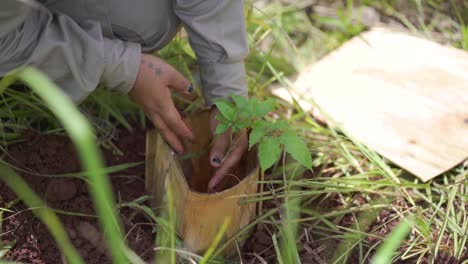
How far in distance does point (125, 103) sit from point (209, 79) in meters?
0.33

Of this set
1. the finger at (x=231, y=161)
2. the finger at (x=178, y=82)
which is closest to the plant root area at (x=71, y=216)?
the finger at (x=231, y=161)

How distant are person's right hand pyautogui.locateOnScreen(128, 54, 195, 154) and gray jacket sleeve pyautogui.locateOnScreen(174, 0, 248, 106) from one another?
0.09m

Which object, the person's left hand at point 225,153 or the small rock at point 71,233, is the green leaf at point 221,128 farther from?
the small rock at point 71,233

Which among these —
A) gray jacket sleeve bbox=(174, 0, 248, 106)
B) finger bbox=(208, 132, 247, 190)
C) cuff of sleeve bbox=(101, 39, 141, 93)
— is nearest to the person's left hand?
finger bbox=(208, 132, 247, 190)

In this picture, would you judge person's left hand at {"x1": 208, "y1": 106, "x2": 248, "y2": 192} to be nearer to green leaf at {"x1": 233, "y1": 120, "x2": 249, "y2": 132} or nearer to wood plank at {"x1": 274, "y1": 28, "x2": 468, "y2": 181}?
green leaf at {"x1": 233, "y1": 120, "x2": 249, "y2": 132}

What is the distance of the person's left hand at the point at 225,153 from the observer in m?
1.47

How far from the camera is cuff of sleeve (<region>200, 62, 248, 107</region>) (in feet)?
5.00

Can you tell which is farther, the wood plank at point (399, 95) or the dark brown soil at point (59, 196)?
the wood plank at point (399, 95)

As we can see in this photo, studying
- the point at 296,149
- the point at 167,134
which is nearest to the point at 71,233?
the point at 167,134

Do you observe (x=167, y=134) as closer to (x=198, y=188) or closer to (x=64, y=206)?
(x=198, y=188)

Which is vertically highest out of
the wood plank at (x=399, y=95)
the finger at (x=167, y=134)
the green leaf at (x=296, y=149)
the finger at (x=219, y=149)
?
the green leaf at (x=296, y=149)

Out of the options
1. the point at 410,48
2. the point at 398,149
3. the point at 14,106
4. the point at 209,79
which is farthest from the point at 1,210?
the point at 410,48

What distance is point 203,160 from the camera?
1.60m

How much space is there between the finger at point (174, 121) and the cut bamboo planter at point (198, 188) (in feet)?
0.12
